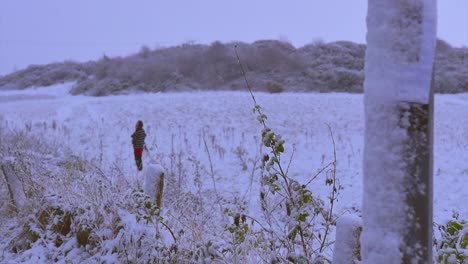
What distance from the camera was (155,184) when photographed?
360 cm

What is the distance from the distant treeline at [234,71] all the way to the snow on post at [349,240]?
797 inches

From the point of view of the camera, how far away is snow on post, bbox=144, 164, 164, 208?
11.7 feet

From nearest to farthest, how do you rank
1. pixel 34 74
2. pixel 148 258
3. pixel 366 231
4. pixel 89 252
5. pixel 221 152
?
pixel 366 231, pixel 148 258, pixel 89 252, pixel 221 152, pixel 34 74

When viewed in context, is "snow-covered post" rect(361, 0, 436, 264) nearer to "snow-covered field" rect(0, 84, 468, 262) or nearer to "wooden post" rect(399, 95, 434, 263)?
"wooden post" rect(399, 95, 434, 263)

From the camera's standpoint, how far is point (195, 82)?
2414 cm

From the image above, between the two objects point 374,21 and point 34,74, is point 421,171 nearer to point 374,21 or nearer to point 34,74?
point 374,21

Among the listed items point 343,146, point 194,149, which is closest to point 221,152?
point 194,149

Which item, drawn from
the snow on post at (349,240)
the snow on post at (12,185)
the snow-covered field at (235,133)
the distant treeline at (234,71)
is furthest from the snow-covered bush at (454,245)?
the distant treeline at (234,71)

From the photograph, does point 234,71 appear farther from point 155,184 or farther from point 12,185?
point 155,184

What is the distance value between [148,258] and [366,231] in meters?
2.35

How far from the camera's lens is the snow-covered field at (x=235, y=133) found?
25.3 feet

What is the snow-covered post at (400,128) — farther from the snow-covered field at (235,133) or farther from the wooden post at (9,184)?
the wooden post at (9,184)

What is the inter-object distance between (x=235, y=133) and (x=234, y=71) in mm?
12397

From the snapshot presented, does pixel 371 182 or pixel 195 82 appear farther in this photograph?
pixel 195 82
